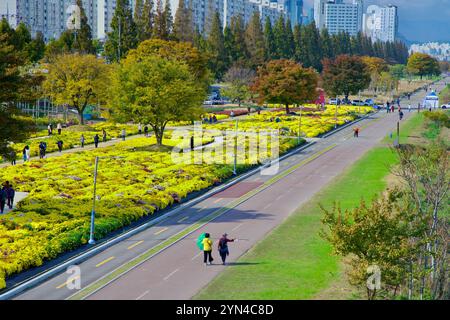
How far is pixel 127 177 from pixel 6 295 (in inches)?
966

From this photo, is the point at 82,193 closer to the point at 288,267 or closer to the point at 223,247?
the point at 223,247

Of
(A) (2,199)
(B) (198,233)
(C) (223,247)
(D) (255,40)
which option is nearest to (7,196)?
(A) (2,199)

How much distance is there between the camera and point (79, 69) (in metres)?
84.8

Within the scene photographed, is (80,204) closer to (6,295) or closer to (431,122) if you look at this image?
(6,295)

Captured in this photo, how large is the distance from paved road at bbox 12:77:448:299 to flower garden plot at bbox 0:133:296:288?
164 cm

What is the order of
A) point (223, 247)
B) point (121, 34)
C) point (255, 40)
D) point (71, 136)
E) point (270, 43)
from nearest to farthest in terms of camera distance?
point (223, 247) → point (71, 136) → point (121, 34) → point (255, 40) → point (270, 43)

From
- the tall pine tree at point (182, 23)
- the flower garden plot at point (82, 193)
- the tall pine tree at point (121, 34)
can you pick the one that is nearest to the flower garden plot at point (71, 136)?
the flower garden plot at point (82, 193)

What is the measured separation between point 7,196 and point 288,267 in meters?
18.4

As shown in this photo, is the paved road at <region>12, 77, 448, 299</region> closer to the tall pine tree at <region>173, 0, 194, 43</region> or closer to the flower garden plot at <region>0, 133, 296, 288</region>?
the flower garden plot at <region>0, 133, 296, 288</region>

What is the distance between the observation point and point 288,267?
1243 inches

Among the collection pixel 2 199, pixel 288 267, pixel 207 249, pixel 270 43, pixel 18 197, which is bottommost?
pixel 288 267

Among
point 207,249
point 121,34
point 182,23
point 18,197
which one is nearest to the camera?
point 207,249

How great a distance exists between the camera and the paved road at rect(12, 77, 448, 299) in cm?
2865

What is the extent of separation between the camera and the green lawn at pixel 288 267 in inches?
1102
